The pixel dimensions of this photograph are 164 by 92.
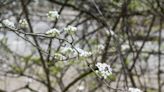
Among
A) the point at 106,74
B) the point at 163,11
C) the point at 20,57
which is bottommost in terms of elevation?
the point at 106,74

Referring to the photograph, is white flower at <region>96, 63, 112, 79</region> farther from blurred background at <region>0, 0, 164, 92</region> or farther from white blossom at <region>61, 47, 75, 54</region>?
blurred background at <region>0, 0, 164, 92</region>

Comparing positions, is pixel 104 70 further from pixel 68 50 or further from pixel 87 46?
pixel 87 46

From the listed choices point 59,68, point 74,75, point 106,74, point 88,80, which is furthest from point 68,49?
point 74,75

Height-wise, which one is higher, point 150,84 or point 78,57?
point 150,84

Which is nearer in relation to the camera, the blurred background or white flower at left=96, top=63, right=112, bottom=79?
white flower at left=96, top=63, right=112, bottom=79

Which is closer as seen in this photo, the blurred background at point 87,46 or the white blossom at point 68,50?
the white blossom at point 68,50

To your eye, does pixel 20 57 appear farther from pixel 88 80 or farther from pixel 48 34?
pixel 48 34

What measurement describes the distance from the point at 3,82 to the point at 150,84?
1489 millimetres

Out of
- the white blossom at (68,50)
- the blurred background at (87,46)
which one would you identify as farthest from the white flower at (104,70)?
the blurred background at (87,46)

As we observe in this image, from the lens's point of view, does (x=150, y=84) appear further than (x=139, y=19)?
No

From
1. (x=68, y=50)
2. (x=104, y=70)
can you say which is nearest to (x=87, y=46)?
(x=68, y=50)

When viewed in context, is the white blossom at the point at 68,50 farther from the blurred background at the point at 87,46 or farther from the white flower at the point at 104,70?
the blurred background at the point at 87,46

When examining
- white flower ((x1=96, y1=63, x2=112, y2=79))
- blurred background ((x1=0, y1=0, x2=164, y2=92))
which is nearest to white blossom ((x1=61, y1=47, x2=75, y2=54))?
white flower ((x1=96, y1=63, x2=112, y2=79))

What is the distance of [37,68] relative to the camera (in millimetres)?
3996
